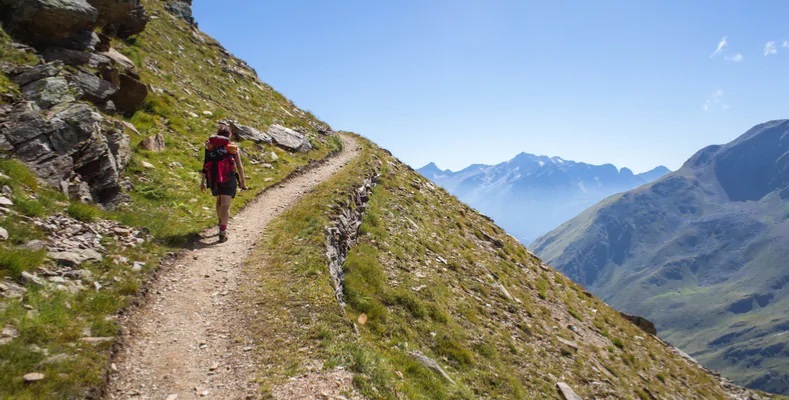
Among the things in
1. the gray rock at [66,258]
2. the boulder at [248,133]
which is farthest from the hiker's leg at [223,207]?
the boulder at [248,133]

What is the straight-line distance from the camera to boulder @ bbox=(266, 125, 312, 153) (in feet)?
107

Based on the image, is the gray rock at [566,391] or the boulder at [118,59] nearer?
the gray rock at [566,391]

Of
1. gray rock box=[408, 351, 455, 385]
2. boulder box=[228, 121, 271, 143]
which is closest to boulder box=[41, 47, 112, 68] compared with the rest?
boulder box=[228, 121, 271, 143]

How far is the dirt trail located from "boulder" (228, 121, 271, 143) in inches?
650

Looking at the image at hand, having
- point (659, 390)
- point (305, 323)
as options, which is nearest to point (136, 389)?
point (305, 323)

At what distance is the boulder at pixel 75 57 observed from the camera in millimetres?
19125

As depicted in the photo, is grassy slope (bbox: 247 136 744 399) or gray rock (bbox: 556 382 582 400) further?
gray rock (bbox: 556 382 582 400)

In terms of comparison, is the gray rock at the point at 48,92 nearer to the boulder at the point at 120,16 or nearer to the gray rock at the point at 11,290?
the gray rock at the point at 11,290

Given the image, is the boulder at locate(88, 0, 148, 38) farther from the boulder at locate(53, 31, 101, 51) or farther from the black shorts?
the black shorts

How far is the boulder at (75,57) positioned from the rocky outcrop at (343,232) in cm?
1468

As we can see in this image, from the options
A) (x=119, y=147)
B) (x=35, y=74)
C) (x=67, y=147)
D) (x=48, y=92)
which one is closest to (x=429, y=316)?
(x=67, y=147)

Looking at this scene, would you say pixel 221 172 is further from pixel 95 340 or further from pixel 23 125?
A: pixel 95 340

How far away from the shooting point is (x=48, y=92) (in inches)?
568

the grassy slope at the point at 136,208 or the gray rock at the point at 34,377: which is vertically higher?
the grassy slope at the point at 136,208
